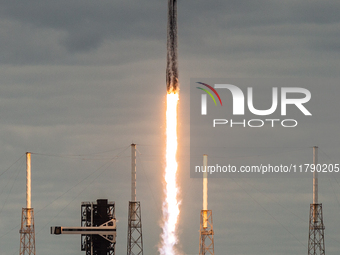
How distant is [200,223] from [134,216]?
40.1ft

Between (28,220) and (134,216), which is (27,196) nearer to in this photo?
(28,220)

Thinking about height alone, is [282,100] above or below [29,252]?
above

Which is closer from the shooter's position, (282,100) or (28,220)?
(282,100)

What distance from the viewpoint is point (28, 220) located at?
196 meters

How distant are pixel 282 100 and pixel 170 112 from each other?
20493mm

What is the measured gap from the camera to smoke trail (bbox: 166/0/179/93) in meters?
168

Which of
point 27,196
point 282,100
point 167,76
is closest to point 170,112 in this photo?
point 167,76

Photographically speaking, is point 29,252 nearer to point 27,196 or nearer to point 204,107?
point 27,196

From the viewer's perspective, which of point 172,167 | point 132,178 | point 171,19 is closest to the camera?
point 171,19

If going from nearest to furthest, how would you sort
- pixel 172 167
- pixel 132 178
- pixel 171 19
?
pixel 171 19 → pixel 172 167 → pixel 132 178

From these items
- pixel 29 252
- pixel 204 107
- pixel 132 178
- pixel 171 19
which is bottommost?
pixel 29 252

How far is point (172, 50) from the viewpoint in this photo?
6683 inches

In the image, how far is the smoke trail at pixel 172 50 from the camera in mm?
167750

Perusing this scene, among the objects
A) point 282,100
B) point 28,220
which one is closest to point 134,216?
point 28,220
